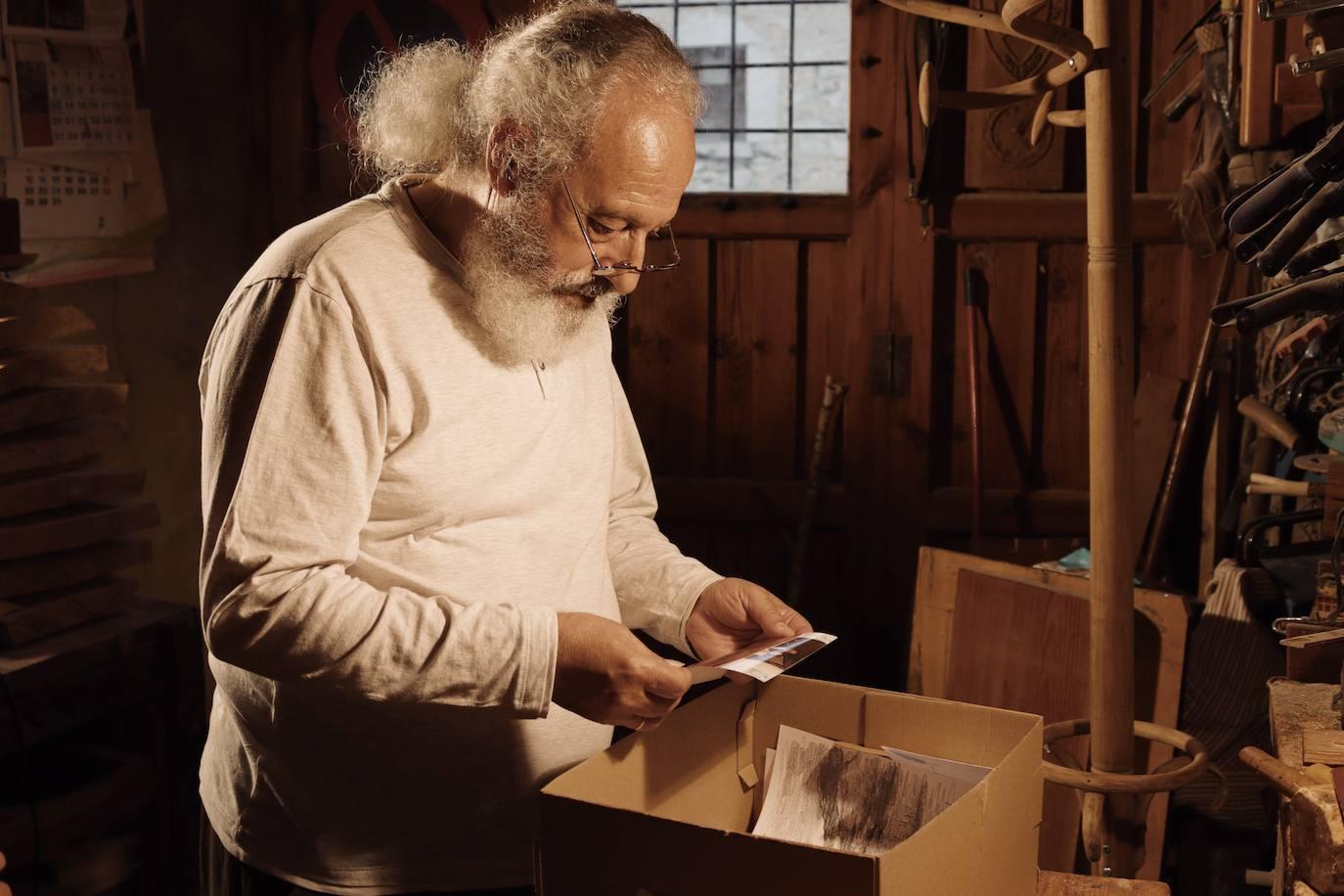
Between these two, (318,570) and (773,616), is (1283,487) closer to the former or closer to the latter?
→ (773,616)

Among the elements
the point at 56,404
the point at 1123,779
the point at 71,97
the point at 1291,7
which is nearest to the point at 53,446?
the point at 56,404

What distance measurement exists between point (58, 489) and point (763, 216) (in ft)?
6.54

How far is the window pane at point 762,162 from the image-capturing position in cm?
384

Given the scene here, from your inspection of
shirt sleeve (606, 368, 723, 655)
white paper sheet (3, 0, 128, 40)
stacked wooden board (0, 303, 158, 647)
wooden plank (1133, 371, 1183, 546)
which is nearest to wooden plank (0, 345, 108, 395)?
stacked wooden board (0, 303, 158, 647)

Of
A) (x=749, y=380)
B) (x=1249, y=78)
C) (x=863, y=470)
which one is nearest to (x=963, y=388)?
(x=863, y=470)

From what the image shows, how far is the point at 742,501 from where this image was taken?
12.8 feet

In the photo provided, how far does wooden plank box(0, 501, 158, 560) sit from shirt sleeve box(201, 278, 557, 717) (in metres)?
1.36

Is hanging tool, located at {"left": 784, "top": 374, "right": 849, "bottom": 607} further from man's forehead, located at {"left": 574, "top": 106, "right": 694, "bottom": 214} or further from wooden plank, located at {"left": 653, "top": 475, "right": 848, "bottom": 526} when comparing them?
man's forehead, located at {"left": 574, "top": 106, "right": 694, "bottom": 214}

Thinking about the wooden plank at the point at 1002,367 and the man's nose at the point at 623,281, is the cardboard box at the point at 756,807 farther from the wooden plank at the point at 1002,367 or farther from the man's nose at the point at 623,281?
the wooden plank at the point at 1002,367

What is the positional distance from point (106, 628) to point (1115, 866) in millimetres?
1918

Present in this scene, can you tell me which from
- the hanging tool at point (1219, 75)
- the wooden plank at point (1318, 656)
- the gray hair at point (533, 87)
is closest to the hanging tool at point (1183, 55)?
the hanging tool at point (1219, 75)

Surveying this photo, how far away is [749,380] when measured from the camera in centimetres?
388

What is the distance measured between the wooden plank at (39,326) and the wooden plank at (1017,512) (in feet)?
7.44

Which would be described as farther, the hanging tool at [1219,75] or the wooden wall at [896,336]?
the wooden wall at [896,336]
